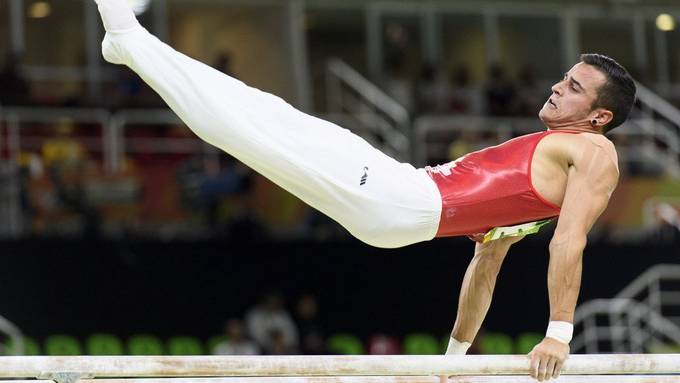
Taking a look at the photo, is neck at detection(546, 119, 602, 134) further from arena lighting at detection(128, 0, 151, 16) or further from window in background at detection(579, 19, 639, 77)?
window in background at detection(579, 19, 639, 77)

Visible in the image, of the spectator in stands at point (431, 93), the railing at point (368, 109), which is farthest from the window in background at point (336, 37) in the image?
the spectator in stands at point (431, 93)

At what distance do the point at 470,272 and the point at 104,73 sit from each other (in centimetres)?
1241

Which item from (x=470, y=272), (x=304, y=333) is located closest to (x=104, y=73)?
(x=304, y=333)

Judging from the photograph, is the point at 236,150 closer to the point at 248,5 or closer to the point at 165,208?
the point at 165,208

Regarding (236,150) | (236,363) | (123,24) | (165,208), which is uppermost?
(123,24)

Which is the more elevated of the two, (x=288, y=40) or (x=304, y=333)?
(x=288, y=40)

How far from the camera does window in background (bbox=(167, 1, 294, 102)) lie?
747 inches

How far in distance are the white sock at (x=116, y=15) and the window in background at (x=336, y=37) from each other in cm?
1457

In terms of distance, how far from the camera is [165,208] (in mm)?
13867

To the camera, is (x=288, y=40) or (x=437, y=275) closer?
(x=437, y=275)

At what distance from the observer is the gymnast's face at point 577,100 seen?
543 centimetres

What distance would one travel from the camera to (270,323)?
42.6ft

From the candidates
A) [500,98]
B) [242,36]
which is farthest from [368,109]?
[242,36]

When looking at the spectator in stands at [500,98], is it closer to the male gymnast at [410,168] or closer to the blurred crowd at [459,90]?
the blurred crowd at [459,90]
